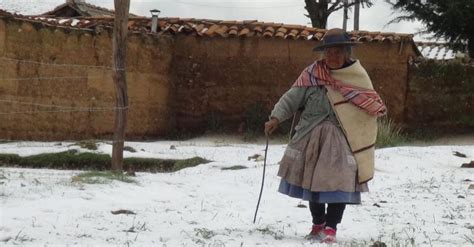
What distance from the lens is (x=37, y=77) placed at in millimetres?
12445

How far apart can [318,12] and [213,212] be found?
15630mm

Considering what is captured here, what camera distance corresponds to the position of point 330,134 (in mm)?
4969

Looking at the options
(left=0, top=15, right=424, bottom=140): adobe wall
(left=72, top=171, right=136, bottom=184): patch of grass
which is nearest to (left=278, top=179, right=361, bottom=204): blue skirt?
(left=72, top=171, right=136, bottom=184): patch of grass

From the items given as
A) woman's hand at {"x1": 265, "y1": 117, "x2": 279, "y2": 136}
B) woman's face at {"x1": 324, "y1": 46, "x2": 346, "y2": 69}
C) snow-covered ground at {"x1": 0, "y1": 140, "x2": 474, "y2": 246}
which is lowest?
snow-covered ground at {"x1": 0, "y1": 140, "x2": 474, "y2": 246}

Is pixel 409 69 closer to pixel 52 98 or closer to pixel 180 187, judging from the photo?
pixel 52 98

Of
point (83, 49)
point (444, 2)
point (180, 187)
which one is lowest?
point (180, 187)

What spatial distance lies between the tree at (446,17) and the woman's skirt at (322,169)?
590 inches

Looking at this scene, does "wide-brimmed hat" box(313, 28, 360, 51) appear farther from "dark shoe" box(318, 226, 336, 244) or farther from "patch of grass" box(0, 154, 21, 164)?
"patch of grass" box(0, 154, 21, 164)

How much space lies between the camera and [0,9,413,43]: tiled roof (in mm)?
14648

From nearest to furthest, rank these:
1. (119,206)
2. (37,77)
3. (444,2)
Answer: (119,206) < (37,77) < (444,2)

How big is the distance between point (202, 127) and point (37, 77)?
3.94 m

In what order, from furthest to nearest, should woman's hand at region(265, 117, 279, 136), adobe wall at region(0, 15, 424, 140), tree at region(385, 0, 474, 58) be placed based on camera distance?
tree at region(385, 0, 474, 58)
adobe wall at region(0, 15, 424, 140)
woman's hand at region(265, 117, 279, 136)

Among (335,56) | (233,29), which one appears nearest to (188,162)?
(233,29)

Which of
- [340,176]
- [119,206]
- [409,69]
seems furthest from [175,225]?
[409,69]
